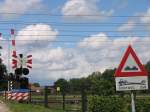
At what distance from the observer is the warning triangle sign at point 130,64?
14.3m

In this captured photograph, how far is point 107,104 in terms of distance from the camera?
78.9ft

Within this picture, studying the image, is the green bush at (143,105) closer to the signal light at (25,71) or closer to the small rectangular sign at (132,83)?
the small rectangular sign at (132,83)

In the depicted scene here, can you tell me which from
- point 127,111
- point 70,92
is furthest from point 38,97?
point 127,111

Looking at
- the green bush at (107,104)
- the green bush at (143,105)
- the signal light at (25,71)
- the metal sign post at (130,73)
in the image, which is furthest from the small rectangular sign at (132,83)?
the signal light at (25,71)

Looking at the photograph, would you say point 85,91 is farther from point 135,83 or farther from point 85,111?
point 135,83

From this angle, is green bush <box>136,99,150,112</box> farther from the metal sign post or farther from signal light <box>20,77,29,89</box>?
signal light <box>20,77,29,89</box>

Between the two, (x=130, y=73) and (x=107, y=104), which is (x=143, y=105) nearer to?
(x=107, y=104)

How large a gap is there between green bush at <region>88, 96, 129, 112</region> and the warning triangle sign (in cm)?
901

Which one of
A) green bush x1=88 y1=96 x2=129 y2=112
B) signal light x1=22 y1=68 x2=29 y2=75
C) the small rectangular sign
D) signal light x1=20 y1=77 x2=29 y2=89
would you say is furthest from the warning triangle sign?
signal light x1=20 y1=77 x2=29 y2=89

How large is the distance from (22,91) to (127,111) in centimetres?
1553

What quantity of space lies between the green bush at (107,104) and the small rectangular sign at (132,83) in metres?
8.92

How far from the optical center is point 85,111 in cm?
2603

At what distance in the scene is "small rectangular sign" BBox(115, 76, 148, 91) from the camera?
14.3 meters

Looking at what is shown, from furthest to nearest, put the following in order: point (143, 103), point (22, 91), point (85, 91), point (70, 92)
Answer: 1. point (22, 91)
2. point (70, 92)
3. point (85, 91)
4. point (143, 103)
